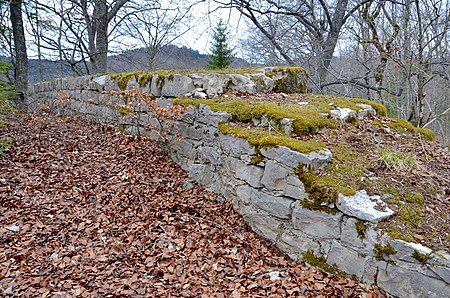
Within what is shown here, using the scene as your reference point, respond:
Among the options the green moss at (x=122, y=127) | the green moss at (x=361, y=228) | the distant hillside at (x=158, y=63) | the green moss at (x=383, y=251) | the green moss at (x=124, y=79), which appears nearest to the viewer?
the green moss at (x=383, y=251)

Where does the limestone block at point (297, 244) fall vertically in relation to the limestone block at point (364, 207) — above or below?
below

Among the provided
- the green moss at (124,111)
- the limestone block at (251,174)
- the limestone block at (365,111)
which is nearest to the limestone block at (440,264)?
the limestone block at (251,174)

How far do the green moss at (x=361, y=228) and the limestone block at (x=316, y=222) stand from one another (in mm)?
160

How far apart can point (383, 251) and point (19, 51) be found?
9629mm

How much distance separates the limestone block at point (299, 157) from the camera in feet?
9.72

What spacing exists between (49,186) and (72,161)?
87cm

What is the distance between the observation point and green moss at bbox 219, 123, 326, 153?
3.10m

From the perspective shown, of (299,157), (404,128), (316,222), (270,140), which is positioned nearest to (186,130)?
(270,140)

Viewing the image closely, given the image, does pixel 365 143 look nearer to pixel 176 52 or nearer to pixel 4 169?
pixel 4 169

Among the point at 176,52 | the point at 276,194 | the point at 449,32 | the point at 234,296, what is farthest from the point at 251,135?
the point at 176,52

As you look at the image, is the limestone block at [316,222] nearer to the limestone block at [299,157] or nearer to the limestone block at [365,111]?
the limestone block at [299,157]

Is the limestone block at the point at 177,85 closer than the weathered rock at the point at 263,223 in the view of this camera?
No

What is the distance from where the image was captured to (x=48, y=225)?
11.1 feet

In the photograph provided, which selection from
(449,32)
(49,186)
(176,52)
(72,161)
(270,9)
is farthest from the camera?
(176,52)
